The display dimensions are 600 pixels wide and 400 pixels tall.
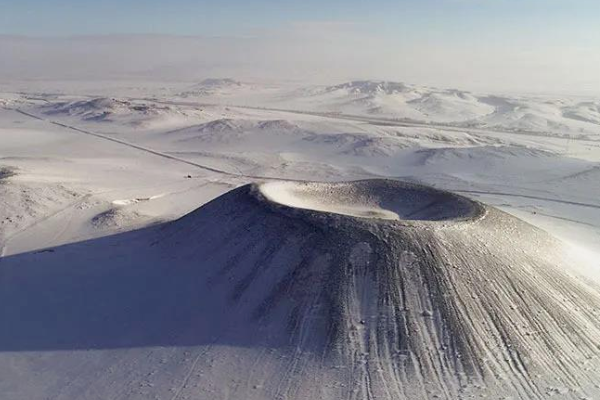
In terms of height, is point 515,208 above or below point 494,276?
below

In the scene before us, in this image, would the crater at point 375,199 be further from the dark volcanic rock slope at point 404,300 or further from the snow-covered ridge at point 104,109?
the snow-covered ridge at point 104,109

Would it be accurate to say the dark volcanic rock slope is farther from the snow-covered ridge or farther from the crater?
the snow-covered ridge

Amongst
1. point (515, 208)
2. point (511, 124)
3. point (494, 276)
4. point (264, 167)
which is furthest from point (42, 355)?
point (511, 124)

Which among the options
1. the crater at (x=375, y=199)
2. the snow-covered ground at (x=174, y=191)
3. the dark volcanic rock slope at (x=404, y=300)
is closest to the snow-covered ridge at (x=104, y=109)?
the snow-covered ground at (x=174, y=191)

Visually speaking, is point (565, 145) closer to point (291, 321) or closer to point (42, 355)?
point (291, 321)

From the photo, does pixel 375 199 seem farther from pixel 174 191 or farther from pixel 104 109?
pixel 104 109

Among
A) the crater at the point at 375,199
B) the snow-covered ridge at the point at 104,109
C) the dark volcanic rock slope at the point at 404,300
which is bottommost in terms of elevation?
the snow-covered ridge at the point at 104,109
